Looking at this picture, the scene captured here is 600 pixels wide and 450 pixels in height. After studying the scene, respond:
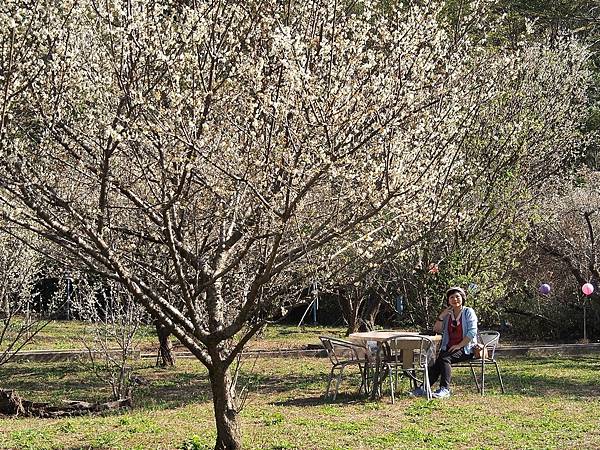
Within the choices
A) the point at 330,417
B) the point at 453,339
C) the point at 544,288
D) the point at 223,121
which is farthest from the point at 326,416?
the point at 544,288

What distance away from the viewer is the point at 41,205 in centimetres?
511

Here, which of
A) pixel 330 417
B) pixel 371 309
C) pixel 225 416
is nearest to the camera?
pixel 225 416

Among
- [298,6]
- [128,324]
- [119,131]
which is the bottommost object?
[128,324]

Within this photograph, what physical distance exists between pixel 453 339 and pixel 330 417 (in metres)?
2.09

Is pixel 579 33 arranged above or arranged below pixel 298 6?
above

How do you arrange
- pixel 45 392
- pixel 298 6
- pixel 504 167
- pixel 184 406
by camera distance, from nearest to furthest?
pixel 298 6 → pixel 184 406 → pixel 45 392 → pixel 504 167

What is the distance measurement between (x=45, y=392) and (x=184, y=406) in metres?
2.57

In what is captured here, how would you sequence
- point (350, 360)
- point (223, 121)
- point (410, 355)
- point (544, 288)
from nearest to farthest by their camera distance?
1. point (223, 121)
2. point (410, 355)
3. point (350, 360)
4. point (544, 288)

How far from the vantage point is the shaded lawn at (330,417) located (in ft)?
21.2

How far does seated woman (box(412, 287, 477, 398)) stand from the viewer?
353 inches

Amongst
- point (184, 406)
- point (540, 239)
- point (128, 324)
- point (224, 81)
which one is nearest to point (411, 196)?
point (224, 81)

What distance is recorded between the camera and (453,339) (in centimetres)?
916

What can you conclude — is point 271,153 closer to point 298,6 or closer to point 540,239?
point 298,6

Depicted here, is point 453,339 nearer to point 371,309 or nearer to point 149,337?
point 371,309
